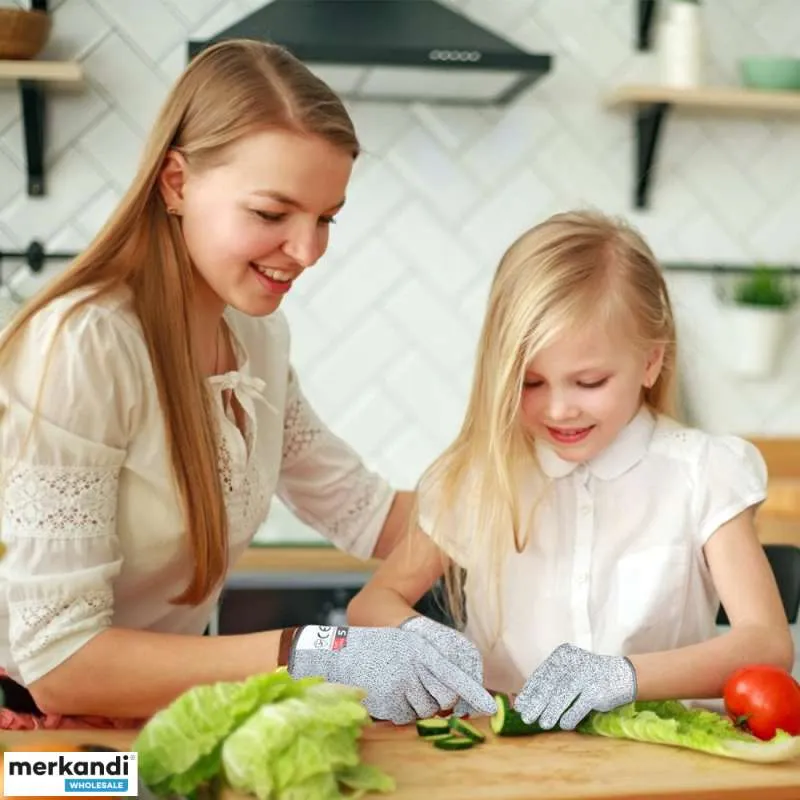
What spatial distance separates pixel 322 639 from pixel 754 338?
2077 mm

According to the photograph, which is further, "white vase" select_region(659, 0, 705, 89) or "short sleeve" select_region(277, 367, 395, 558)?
"white vase" select_region(659, 0, 705, 89)

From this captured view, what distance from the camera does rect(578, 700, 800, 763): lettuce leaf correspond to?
1.21m

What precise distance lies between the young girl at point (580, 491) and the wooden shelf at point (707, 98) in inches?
53.6

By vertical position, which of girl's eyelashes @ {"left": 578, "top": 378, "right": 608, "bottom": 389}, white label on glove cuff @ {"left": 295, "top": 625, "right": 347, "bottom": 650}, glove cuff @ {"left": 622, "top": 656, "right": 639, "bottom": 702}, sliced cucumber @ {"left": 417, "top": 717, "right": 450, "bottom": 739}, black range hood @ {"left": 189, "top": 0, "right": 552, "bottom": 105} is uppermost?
black range hood @ {"left": 189, "top": 0, "right": 552, "bottom": 105}

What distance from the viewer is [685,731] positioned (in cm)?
127

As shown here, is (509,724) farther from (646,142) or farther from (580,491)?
(646,142)

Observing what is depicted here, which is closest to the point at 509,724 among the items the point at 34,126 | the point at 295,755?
the point at 295,755

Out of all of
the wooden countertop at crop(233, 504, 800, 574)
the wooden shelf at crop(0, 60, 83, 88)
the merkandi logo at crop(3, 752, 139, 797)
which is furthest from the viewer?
the wooden shelf at crop(0, 60, 83, 88)

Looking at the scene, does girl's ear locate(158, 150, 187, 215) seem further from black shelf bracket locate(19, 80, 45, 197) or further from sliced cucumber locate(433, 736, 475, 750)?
black shelf bracket locate(19, 80, 45, 197)

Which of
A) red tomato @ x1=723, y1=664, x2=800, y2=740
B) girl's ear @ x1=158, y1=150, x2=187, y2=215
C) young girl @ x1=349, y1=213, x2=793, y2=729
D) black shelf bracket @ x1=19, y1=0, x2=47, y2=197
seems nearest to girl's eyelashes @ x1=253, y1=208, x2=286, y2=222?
girl's ear @ x1=158, y1=150, x2=187, y2=215

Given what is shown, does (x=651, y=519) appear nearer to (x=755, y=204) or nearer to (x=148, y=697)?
(x=148, y=697)

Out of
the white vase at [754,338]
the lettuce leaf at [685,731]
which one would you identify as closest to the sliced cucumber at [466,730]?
the lettuce leaf at [685,731]

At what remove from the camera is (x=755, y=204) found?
329 cm

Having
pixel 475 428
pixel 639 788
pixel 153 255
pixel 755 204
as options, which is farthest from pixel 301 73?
pixel 755 204
